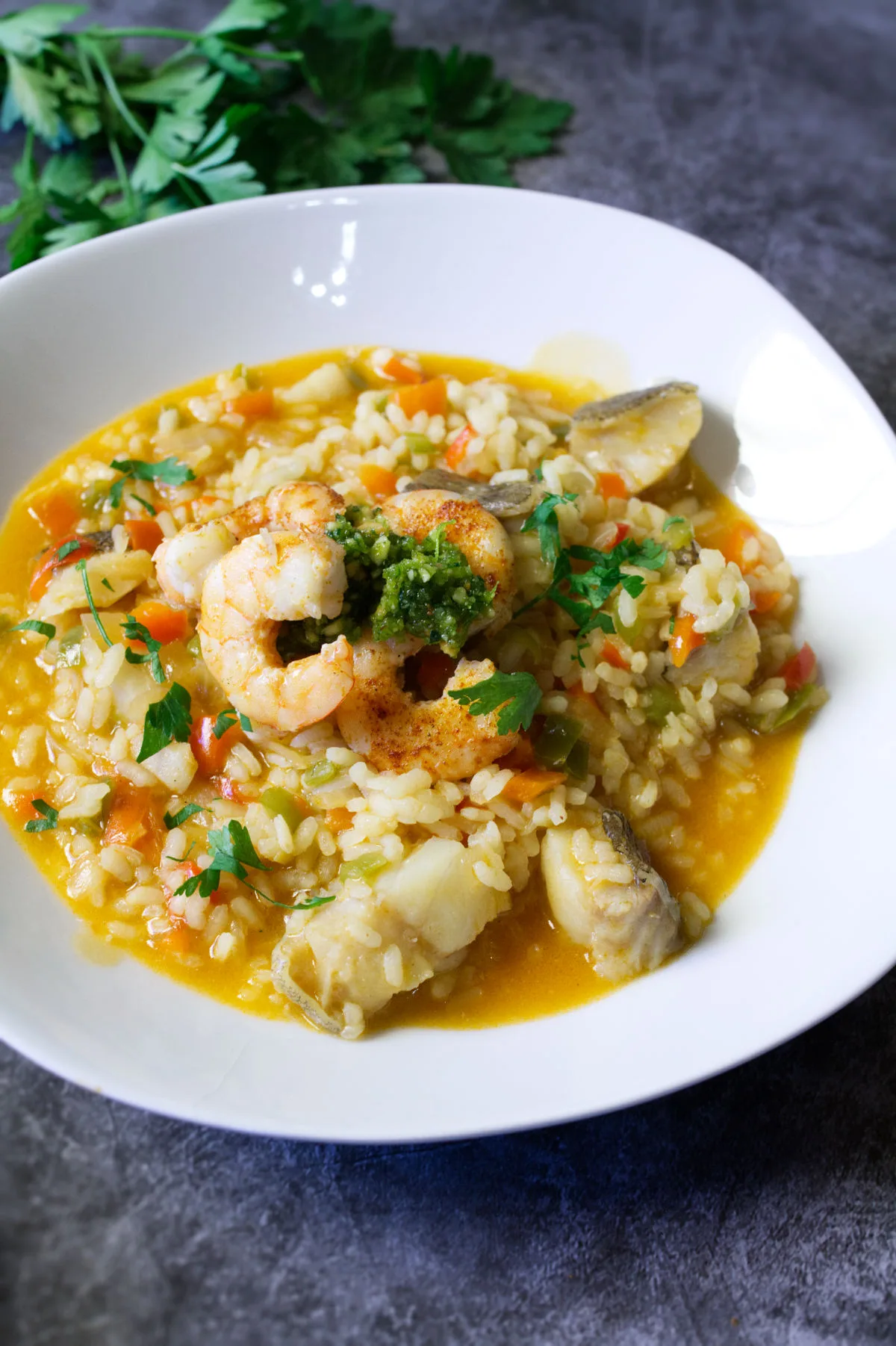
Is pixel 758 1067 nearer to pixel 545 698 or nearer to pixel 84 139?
pixel 545 698

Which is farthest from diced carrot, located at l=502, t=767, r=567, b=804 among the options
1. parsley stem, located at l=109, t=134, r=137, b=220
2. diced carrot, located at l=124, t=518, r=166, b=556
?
parsley stem, located at l=109, t=134, r=137, b=220

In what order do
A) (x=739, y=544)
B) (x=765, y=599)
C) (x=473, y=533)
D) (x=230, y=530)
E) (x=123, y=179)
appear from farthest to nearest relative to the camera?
(x=123, y=179) → (x=739, y=544) → (x=765, y=599) → (x=230, y=530) → (x=473, y=533)

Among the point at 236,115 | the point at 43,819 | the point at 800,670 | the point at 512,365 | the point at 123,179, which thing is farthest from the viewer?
the point at 123,179

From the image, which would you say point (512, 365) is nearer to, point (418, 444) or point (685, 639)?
point (418, 444)

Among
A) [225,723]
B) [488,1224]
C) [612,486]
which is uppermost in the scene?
[612,486]

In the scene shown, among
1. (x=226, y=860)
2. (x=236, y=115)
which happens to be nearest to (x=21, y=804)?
(x=226, y=860)

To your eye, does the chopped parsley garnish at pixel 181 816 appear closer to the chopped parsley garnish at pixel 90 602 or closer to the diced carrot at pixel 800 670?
the chopped parsley garnish at pixel 90 602

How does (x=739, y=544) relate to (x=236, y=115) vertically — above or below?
below
